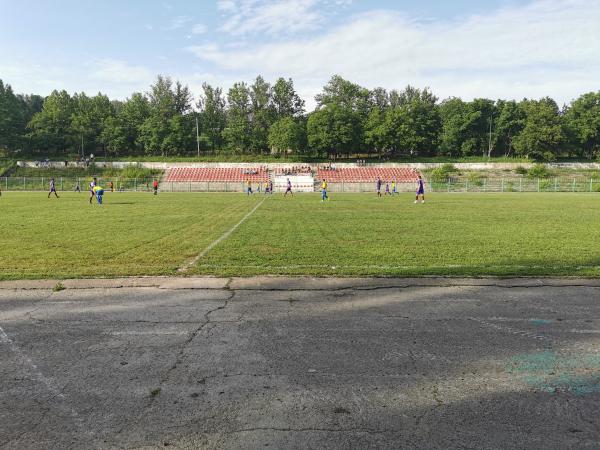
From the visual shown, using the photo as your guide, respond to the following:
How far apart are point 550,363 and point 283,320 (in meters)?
3.17

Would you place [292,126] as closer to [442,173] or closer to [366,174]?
[366,174]

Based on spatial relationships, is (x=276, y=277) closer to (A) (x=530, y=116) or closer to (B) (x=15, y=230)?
(B) (x=15, y=230)

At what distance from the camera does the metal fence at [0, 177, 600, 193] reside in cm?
6298

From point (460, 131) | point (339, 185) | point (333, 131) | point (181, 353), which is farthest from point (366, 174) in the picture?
point (181, 353)

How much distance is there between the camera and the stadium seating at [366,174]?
242ft

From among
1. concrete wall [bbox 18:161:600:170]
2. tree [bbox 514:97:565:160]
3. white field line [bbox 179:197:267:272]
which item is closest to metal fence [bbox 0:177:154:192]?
concrete wall [bbox 18:161:600:170]

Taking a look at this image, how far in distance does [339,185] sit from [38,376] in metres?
63.8

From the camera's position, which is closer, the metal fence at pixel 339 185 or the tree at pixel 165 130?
the metal fence at pixel 339 185

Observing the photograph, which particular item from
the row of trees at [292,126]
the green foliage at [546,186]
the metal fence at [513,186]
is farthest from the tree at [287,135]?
the green foliage at [546,186]

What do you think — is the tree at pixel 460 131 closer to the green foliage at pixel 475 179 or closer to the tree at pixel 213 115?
the green foliage at pixel 475 179

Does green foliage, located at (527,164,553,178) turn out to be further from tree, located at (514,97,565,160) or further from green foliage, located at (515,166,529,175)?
tree, located at (514,97,565,160)

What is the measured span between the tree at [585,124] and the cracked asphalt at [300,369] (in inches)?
4205

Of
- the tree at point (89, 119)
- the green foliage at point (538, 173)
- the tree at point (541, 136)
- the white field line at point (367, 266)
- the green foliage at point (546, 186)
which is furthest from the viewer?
the tree at point (89, 119)

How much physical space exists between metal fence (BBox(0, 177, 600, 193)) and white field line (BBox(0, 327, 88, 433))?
60.6 metres
